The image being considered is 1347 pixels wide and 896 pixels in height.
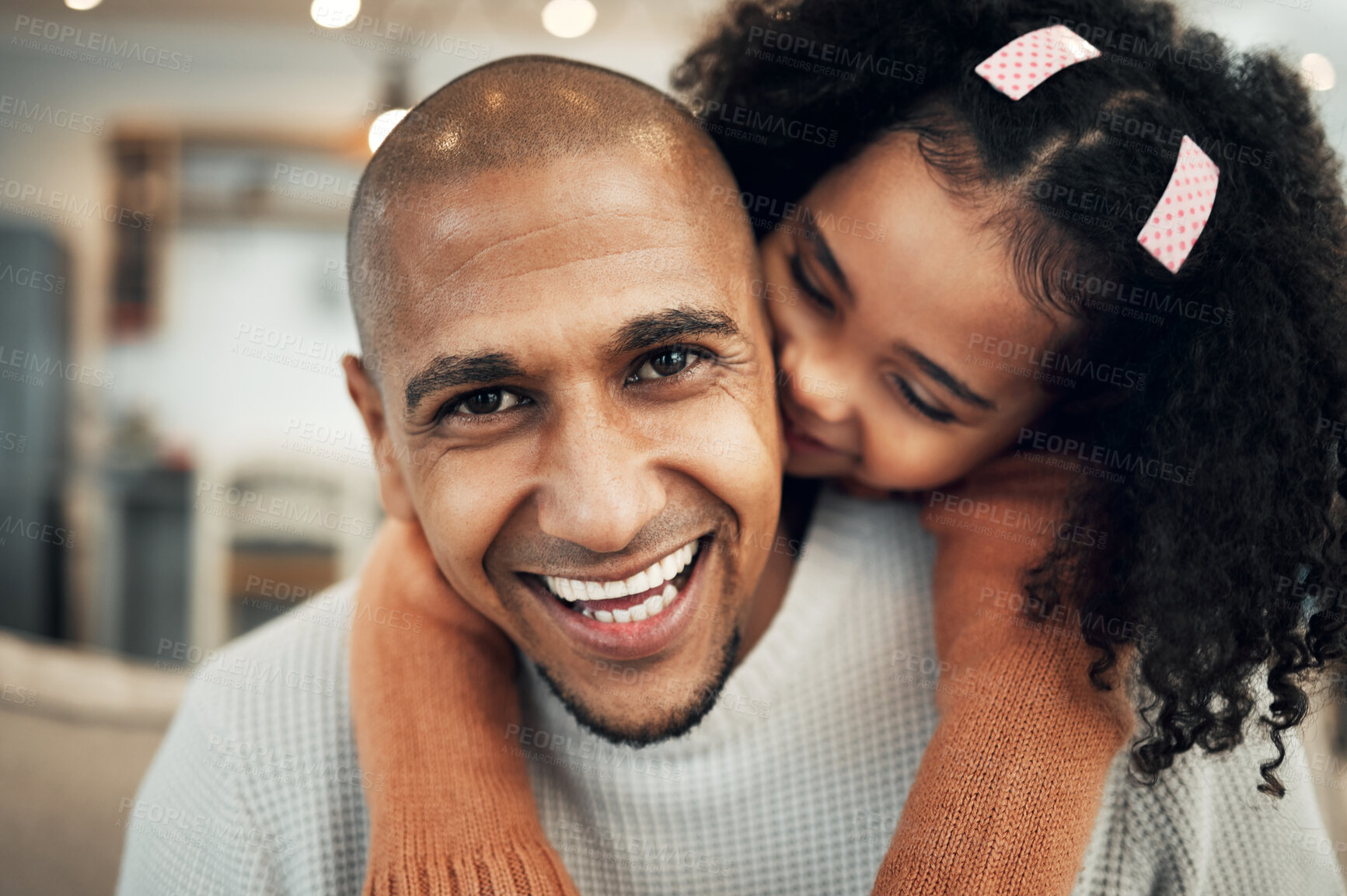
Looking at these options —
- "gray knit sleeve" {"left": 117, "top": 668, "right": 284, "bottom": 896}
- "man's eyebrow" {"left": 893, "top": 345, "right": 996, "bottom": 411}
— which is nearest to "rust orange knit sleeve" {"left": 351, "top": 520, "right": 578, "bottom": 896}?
"gray knit sleeve" {"left": 117, "top": 668, "right": 284, "bottom": 896}

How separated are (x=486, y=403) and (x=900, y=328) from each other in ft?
1.74

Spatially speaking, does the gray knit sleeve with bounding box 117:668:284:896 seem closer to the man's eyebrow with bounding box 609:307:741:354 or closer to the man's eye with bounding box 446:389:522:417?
the man's eye with bounding box 446:389:522:417

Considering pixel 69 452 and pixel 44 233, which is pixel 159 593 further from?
pixel 44 233

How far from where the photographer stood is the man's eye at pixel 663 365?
1.16 m

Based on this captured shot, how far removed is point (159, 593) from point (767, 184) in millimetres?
4489

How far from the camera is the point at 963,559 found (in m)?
1.25

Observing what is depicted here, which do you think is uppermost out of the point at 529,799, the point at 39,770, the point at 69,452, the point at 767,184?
the point at 767,184

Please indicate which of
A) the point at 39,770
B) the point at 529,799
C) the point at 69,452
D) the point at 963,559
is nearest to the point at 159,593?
the point at 69,452

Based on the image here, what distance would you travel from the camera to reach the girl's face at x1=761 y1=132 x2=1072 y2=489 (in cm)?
119

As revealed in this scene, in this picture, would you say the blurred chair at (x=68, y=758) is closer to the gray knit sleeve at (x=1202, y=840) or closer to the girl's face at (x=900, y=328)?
the girl's face at (x=900, y=328)

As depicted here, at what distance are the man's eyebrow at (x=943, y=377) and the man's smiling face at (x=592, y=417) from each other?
0.61 ft

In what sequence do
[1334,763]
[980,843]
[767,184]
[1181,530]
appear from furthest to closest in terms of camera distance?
[1334,763] → [767,184] → [1181,530] → [980,843]

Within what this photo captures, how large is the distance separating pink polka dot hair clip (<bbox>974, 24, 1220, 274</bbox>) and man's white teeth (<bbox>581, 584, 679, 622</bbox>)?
2.37 feet

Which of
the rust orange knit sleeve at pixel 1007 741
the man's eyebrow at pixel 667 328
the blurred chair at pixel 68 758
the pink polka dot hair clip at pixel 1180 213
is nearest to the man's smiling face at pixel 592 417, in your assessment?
the man's eyebrow at pixel 667 328
